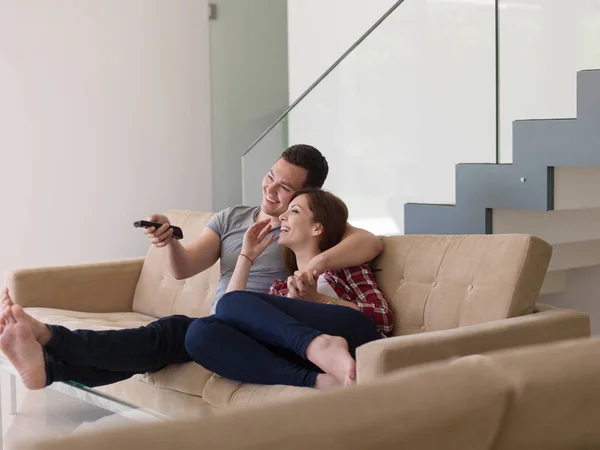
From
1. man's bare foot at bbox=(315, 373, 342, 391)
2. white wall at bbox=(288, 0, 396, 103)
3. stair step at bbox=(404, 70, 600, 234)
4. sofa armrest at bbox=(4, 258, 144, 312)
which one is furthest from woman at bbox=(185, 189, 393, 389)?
white wall at bbox=(288, 0, 396, 103)

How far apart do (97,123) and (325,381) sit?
320cm

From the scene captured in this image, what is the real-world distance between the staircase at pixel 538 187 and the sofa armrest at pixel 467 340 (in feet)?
2.27

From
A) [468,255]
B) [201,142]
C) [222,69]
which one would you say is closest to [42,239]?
[201,142]

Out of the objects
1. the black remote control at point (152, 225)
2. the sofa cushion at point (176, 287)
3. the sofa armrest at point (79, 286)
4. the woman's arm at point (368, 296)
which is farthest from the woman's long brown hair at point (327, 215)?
the sofa armrest at point (79, 286)

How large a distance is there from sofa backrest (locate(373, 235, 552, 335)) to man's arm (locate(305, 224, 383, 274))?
0.08m

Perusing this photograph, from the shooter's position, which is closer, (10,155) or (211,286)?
(211,286)

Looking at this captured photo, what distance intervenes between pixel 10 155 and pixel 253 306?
274 cm

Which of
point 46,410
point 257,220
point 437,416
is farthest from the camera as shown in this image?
point 257,220

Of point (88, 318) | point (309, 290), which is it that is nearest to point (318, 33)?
point (88, 318)

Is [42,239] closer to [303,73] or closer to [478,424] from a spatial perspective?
[303,73]

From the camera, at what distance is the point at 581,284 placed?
14.0 ft

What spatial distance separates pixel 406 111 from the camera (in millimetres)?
3855

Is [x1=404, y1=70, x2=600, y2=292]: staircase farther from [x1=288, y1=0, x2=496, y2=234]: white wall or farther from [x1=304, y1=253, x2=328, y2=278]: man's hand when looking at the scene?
[x1=304, y1=253, x2=328, y2=278]: man's hand

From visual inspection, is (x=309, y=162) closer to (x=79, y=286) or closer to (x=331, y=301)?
(x=331, y=301)
